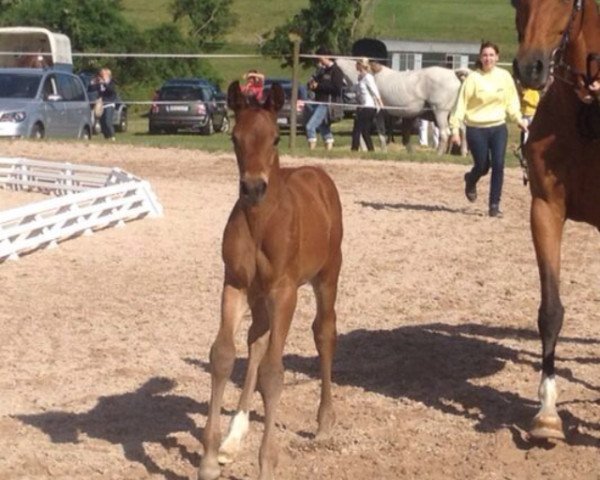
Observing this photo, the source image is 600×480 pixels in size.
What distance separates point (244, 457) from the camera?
6.99 m

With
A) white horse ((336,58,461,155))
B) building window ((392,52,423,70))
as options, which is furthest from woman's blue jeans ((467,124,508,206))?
building window ((392,52,423,70))

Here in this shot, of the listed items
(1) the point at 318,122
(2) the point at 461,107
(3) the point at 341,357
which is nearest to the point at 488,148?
(2) the point at 461,107

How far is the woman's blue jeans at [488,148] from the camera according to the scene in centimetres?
1576

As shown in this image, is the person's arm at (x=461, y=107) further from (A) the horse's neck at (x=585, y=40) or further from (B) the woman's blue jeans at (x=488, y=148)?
(A) the horse's neck at (x=585, y=40)

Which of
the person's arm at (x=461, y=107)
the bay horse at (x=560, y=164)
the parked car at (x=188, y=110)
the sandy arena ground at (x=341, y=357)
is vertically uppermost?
the bay horse at (x=560, y=164)

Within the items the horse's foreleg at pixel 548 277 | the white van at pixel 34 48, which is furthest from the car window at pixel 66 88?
the horse's foreleg at pixel 548 277

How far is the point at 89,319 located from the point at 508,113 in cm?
685

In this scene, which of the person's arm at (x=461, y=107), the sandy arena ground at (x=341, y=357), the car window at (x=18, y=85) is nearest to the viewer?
the sandy arena ground at (x=341, y=357)

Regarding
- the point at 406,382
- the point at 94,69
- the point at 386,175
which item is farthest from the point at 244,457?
the point at 94,69

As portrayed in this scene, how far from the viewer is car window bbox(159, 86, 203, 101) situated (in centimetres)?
3772

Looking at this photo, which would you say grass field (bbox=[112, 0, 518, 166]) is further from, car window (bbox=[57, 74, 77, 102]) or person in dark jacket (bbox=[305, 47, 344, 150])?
car window (bbox=[57, 74, 77, 102])

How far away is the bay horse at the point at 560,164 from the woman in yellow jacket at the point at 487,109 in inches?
301

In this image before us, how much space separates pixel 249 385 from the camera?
7031 millimetres

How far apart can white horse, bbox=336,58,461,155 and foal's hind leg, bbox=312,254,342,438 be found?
2016cm
